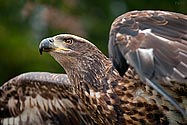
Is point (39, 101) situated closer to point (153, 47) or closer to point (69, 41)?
point (69, 41)

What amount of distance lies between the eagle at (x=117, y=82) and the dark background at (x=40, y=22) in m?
2.90

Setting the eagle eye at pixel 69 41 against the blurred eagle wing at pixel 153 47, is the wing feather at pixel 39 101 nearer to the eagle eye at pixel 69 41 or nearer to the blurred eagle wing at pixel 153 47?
the eagle eye at pixel 69 41

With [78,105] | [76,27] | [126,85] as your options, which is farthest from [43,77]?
[76,27]

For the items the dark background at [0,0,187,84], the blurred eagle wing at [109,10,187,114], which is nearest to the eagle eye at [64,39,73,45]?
the blurred eagle wing at [109,10,187,114]

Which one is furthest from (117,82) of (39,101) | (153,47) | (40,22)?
(40,22)

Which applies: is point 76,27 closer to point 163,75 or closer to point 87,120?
point 87,120

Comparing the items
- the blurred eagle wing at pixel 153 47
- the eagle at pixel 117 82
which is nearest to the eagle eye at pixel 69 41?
the eagle at pixel 117 82

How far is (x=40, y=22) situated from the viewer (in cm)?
1461

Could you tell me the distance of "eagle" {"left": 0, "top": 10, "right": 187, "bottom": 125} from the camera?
21.7 feet

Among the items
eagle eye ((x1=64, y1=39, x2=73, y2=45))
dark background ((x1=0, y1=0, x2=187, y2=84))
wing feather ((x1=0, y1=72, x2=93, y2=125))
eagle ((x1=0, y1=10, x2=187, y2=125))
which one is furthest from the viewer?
dark background ((x1=0, y1=0, x2=187, y2=84))

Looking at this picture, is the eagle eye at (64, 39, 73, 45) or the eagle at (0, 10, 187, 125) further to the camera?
the eagle eye at (64, 39, 73, 45)

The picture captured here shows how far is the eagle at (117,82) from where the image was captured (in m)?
6.61

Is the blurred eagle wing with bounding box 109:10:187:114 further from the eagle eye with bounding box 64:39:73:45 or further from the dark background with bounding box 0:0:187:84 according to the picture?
the dark background with bounding box 0:0:187:84

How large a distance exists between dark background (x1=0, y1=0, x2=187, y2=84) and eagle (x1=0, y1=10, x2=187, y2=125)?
290 cm
